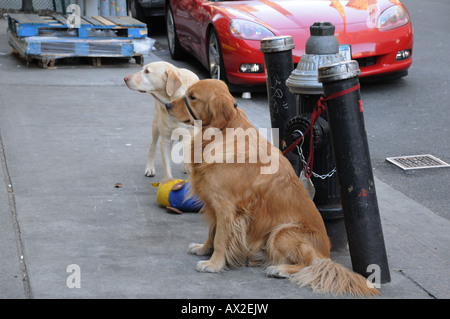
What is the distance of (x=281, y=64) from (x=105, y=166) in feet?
6.76

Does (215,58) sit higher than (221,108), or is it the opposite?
(221,108)

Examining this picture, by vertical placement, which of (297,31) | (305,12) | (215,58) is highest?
(305,12)

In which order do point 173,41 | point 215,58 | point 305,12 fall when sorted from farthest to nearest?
Answer: point 173,41, point 215,58, point 305,12

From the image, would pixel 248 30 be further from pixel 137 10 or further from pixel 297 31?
pixel 137 10

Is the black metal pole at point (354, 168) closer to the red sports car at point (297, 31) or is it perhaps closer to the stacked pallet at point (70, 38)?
the red sports car at point (297, 31)

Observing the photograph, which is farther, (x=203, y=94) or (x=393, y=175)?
(x=393, y=175)

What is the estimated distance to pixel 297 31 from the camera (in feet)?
27.9

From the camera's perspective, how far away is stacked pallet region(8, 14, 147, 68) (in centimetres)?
974

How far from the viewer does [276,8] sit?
29.5 ft

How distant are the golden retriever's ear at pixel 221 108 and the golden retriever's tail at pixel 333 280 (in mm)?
1050

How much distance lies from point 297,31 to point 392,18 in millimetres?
1427

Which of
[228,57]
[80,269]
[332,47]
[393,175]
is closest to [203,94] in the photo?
[332,47]

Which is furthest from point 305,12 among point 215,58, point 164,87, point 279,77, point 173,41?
point 279,77

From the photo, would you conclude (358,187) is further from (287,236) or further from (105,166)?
(105,166)
